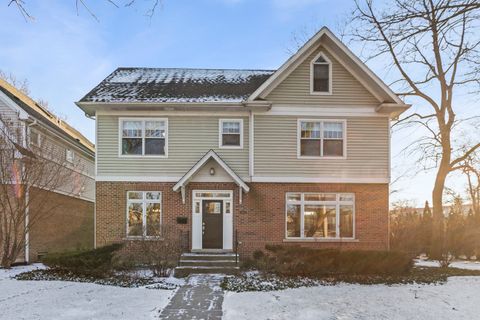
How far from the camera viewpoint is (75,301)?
9148 millimetres

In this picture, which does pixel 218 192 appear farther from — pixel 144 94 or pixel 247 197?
pixel 144 94

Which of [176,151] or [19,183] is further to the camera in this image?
[176,151]

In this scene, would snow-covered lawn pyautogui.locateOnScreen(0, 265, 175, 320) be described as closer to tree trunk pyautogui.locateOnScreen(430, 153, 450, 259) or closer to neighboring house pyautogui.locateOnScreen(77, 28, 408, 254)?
neighboring house pyautogui.locateOnScreen(77, 28, 408, 254)

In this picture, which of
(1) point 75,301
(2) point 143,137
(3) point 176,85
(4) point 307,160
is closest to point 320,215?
(4) point 307,160

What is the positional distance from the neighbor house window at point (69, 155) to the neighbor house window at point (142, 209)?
797 cm

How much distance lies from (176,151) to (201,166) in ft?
4.34

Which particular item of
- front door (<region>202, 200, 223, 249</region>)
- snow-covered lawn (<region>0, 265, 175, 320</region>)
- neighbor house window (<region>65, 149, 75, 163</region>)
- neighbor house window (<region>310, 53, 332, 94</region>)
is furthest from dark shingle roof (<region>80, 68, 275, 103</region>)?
snow-covered lawn (<region>0, 265, 175, 320</region>)

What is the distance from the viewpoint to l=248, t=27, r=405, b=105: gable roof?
1516cm

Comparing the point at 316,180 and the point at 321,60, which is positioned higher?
the point at 321,60

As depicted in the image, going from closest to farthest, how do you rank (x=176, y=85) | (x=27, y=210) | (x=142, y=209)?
(x=142, y=209) < (x=27, y=210) < (x=176, y=85)

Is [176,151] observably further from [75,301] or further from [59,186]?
[75,301]

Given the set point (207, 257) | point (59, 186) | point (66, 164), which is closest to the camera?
A: point (207, 257)

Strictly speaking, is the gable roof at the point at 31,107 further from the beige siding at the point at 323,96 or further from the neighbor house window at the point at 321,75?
the neighbor house window at the point at 321,75

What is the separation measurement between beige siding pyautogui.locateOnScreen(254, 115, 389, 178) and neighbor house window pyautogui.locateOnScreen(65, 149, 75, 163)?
11.5m
